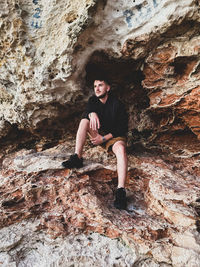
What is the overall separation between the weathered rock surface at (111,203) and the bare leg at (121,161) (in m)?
0.36

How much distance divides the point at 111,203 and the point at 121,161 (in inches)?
25.9

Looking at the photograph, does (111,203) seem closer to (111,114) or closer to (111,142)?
(111,142)

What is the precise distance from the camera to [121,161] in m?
2.97

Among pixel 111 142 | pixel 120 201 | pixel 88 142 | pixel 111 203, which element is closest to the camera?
pixel 120 201

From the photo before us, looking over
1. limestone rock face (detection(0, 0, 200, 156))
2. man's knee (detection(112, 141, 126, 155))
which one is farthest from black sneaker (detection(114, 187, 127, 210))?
limestone rock face (detection(0, 0, 200, 156))

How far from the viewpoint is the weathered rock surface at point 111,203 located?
84.8 inches

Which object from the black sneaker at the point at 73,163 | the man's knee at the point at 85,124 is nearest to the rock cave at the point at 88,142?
the black sneaker at the point at 73,163

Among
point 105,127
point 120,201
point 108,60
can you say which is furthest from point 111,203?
point 108,60

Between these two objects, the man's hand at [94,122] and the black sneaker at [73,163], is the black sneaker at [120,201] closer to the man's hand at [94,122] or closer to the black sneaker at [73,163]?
the black sneaker at [73,163]

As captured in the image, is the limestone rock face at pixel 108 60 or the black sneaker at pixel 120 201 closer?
the black sneaker at pixel 120 201

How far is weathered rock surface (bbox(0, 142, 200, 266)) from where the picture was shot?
215 centimetres

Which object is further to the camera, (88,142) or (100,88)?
(88,142)

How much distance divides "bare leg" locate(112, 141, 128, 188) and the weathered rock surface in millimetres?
362

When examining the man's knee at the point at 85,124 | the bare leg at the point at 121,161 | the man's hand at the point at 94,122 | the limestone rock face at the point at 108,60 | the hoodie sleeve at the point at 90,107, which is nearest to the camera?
the bare leg at the point at 121,161
